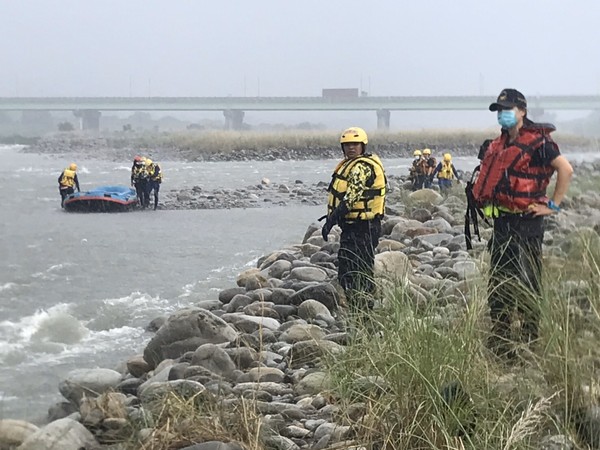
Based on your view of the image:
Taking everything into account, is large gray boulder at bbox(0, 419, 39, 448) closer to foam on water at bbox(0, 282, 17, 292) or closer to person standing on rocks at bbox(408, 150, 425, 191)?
foam on water at bbox(0, 282, 17, 292)

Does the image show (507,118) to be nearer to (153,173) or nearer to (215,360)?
(215,360)

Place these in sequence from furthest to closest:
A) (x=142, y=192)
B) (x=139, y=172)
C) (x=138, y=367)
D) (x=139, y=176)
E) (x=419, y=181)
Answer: (x=142, y=192) < (x=139, y=176) < (x=139, y=172) < (x=419, y=181) < (x=138, y=367)

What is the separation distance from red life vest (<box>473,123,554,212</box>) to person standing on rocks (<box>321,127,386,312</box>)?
56.1 inches

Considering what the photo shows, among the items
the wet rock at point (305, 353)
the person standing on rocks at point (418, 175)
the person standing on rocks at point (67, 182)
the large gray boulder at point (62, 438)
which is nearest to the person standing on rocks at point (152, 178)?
the person standing on rocks at point (67, 182)

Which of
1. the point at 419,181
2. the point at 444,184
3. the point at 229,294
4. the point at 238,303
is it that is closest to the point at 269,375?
the point at 238,303

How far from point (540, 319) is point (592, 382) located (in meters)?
0.70

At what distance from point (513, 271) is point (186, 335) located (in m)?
2.59

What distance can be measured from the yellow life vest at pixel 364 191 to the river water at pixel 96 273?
246 cm

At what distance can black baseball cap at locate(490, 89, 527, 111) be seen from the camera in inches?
162

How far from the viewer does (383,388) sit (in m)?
3.26

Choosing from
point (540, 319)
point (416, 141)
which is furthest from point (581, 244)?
point (416, 141)

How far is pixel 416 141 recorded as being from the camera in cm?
5684

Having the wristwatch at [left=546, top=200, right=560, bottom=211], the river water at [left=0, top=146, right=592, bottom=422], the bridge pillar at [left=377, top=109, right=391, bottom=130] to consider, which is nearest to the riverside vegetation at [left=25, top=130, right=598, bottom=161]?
the bridge pillar at [left=377, top=109, right=391, bottom=130]

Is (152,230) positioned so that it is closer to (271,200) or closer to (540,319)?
(271,200)
